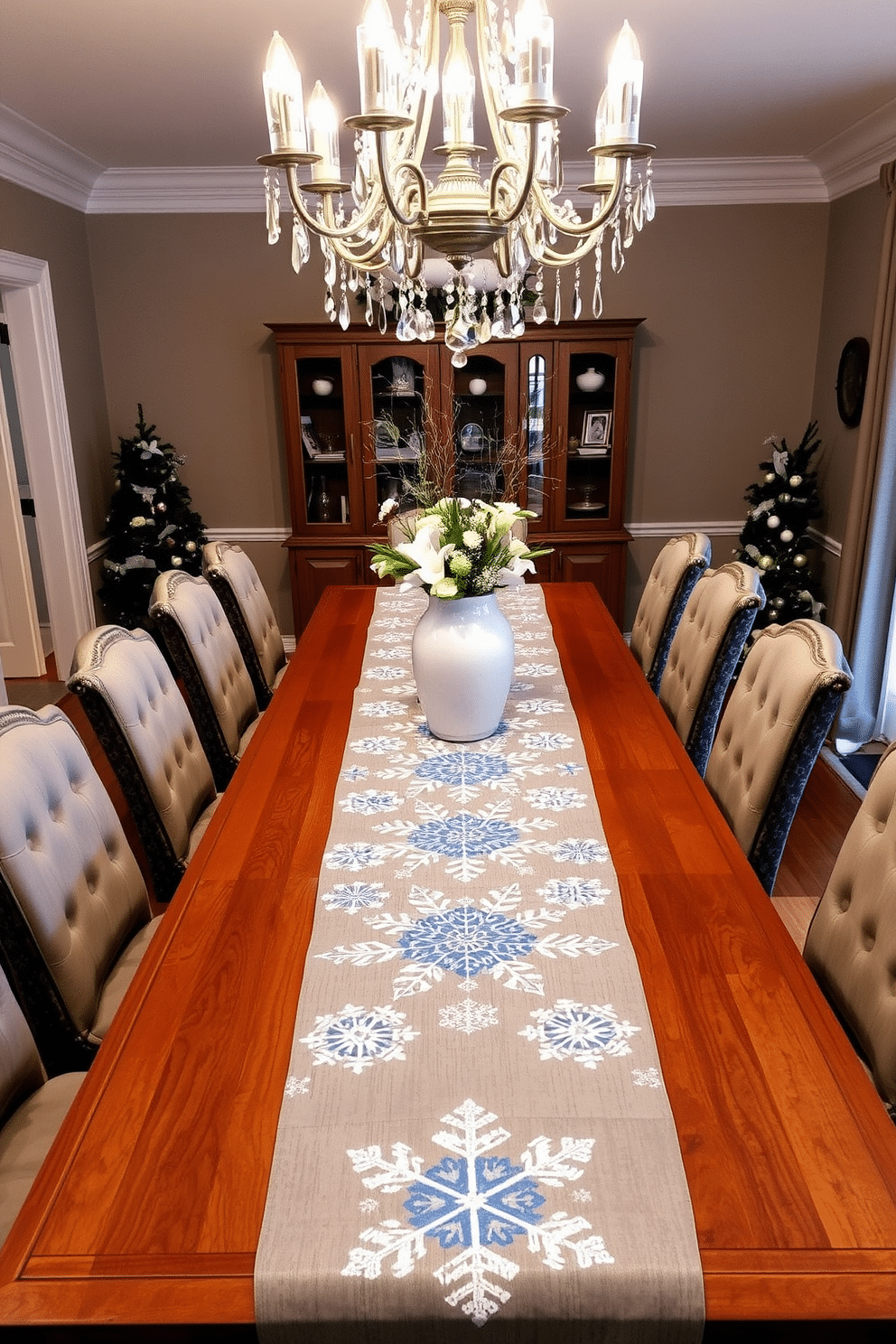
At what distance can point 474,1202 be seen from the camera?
94 centimetres

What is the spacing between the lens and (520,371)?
4680 mm

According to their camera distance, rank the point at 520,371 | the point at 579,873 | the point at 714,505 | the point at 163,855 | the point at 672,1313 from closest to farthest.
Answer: the point at 672,1313 < the point at 579,873 < the point at 163,855 < the point at 520,371 < the point at 714,505

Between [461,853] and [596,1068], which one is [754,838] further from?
[596,1068]

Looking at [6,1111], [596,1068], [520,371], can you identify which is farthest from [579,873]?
[520,371]

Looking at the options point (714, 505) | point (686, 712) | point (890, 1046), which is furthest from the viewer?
point (714, 505)

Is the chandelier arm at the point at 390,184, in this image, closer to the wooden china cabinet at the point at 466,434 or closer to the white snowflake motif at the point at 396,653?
the white snowflake motif at the point at 396,653

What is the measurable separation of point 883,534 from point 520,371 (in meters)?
1.88

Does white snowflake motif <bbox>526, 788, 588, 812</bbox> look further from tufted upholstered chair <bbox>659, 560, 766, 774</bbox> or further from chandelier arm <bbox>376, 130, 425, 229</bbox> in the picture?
chandelier arm <bbox>376, 130, 425, 229</bbox>

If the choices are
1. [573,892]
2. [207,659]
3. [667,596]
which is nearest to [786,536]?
[667,596]

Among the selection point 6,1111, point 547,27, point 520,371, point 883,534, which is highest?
point 547,27

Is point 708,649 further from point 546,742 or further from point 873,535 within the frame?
point 873,535

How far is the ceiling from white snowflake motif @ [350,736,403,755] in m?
1.95

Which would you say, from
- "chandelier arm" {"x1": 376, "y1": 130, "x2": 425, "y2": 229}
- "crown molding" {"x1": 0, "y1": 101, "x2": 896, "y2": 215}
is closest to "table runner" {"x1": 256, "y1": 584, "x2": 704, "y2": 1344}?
"chandelier arm" {"x1": 376, "y1": 130, "x2": 425, "y2": 229}

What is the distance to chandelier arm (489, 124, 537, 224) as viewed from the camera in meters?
1.50
